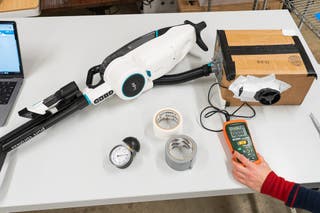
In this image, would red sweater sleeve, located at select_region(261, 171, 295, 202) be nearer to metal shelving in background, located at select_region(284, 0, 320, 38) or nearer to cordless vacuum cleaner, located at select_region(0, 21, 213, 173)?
cordless vacuum cleaner, located at select_region(0, 21, 213, 173)

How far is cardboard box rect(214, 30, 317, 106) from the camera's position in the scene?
0.90 metres

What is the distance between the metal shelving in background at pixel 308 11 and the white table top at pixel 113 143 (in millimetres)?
537

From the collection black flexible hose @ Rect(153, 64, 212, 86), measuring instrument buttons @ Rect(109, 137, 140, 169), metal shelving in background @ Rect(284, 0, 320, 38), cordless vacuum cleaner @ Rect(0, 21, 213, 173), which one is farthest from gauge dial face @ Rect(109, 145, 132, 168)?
metal shelving in background @ Rect(284, 0, 320, 38)

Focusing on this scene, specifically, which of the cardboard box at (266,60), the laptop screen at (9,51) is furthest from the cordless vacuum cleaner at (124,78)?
the laptop screen at (9,51)

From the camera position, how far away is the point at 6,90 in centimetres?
101

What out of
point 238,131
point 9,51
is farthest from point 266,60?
point 9,51

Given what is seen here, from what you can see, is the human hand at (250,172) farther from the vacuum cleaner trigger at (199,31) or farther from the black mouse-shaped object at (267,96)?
the vacuum cleaner trigger at (199,31)

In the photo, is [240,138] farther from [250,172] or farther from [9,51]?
[9,51]

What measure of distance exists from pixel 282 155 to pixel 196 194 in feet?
0.92

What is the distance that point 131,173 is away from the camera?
0.84 metres

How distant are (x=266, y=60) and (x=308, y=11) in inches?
33.2

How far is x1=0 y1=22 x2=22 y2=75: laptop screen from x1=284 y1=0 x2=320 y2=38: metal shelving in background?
125 cm

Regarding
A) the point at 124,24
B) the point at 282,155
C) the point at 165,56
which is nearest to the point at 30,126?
the point at 165,56

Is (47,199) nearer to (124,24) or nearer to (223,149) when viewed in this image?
(223,149)
